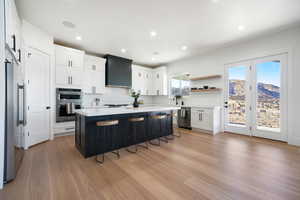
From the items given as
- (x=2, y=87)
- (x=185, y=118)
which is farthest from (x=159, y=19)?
(x=185, y=118)

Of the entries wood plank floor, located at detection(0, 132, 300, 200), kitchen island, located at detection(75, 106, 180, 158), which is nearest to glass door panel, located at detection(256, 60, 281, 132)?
wood plank floor, located at detection(0, 132, 300, 200)

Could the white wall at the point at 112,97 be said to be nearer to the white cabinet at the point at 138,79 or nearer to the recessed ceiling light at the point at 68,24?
the white cabinet at the point at 138,79

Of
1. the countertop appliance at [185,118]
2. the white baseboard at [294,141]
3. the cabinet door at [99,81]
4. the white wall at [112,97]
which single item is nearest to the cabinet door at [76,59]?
the cabinet door at [99,81]

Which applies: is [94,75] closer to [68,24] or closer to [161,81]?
[68,24]

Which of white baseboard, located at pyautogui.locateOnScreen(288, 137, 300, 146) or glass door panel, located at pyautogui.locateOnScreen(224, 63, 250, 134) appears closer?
white baseboard, located at pyautogui.locateOnScreen(288, 137, 300, 146)

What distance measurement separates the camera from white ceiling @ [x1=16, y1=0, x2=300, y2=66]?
2295mm

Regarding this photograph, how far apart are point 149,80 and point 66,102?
3872 millimetres

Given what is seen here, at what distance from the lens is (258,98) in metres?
3.67

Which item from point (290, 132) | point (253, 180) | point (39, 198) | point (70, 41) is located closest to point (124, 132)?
point (39, 198)

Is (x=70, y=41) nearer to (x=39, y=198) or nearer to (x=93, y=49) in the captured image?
(x=93, y=49)

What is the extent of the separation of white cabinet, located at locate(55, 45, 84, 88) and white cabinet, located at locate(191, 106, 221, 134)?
4.18m

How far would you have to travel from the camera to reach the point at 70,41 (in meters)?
3.80

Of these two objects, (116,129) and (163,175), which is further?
(116,129)

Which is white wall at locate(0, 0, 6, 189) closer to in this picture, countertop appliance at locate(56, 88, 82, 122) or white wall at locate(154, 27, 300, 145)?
countertop appliance at locate(56, 88, 82, 122)
